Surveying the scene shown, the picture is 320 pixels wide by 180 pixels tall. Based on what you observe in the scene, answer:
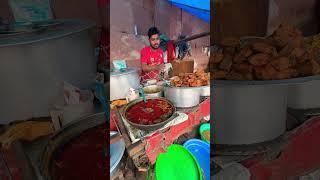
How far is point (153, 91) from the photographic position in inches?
25.4

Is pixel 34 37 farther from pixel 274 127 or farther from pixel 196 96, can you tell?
pixel 274 127

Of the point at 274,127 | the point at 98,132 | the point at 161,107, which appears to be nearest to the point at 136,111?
the point at 161,107

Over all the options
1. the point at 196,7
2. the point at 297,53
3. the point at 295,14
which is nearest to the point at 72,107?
the point at 196,7

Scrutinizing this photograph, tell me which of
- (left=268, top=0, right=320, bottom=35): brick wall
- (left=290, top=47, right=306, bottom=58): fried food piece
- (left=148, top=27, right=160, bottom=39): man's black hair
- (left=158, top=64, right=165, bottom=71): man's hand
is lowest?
(left=158, top=64, right=165, bottom=71): man's hand

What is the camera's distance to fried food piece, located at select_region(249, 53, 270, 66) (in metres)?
0.81

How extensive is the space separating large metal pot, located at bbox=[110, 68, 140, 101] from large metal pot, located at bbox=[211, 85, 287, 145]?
243 mm

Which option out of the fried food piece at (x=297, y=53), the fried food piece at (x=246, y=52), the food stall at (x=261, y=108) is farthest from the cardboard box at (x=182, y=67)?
the fried food piece at (x=297, y=53)

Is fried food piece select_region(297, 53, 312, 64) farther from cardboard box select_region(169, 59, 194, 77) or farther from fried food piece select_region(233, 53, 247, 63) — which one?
cardboard box select_region(169, 59, 194, 77)

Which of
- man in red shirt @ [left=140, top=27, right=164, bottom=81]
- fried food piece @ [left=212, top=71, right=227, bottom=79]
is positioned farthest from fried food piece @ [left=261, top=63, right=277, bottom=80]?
man in red shirt @ [left=140, top=27, right=164, bottom=81]

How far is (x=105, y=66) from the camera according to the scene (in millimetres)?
684

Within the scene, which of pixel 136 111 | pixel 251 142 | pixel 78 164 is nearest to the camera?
pixel 136 111

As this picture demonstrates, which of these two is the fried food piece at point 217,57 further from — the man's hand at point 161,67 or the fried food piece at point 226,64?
the man's hand at point 161,67

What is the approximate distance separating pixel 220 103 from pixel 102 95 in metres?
0.32

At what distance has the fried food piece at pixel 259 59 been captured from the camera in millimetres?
812
